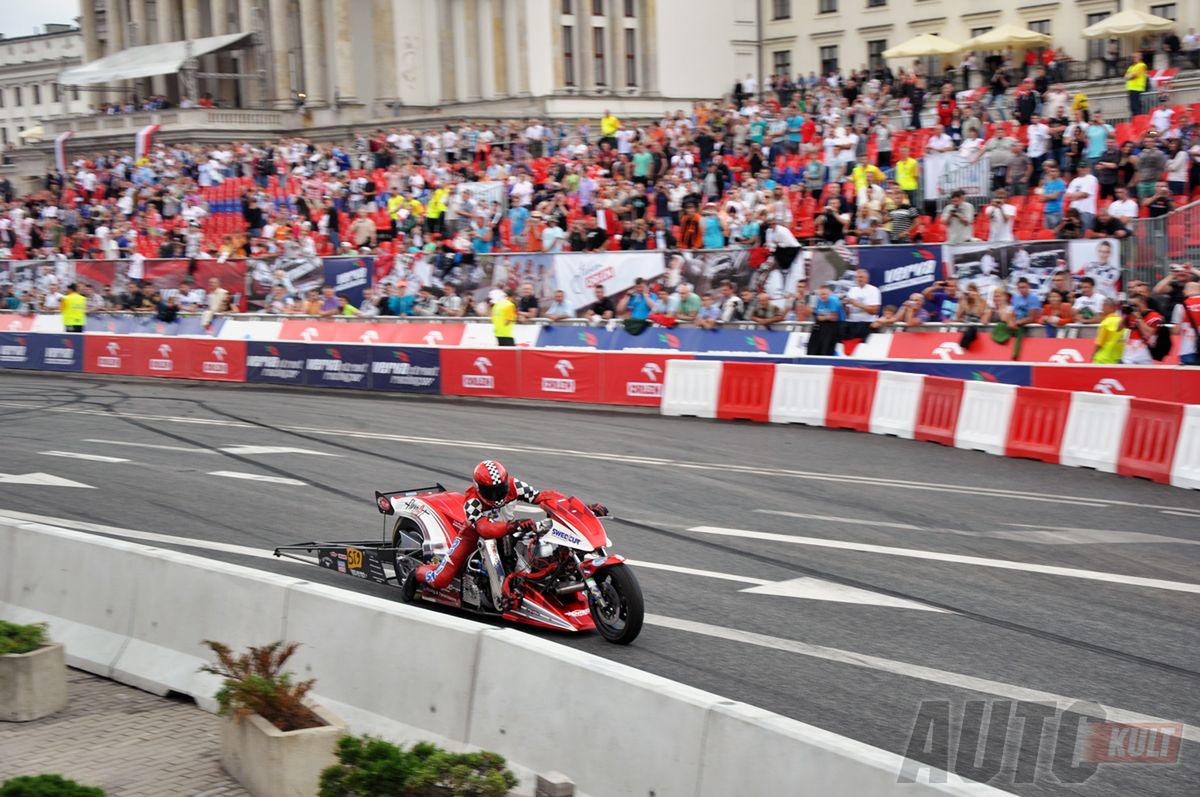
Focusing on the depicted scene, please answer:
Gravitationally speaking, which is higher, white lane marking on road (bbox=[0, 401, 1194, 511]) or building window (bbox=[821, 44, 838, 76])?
building window (bbox=[821, 44, 838, 76])

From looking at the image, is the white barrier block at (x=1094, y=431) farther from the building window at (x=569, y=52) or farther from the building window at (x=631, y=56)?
the building window at (x=631, y=56)

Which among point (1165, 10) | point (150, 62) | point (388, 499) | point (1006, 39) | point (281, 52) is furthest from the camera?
point (150, 62)

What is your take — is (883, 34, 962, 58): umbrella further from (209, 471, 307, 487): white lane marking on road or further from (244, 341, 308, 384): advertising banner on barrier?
(209, 471, 307, 487): white lane marking on road

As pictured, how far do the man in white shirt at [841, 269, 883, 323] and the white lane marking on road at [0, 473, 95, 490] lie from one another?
38.7ft

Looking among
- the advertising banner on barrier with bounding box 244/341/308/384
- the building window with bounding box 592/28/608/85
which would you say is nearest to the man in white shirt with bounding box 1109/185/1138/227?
the advertising banner on barrier with bounding box 244/341/308/384

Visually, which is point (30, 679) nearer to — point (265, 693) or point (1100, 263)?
point (265, 693)

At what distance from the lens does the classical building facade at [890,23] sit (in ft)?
155

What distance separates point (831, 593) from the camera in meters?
10.7

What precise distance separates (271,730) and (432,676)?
878mm

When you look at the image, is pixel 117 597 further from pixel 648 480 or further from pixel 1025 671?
pixel 648 480

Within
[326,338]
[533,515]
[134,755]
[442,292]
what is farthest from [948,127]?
[134,755]

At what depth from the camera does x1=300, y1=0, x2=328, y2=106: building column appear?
61.5 m

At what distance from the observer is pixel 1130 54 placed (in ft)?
139

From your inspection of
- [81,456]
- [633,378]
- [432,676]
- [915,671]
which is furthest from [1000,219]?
[432,676]
